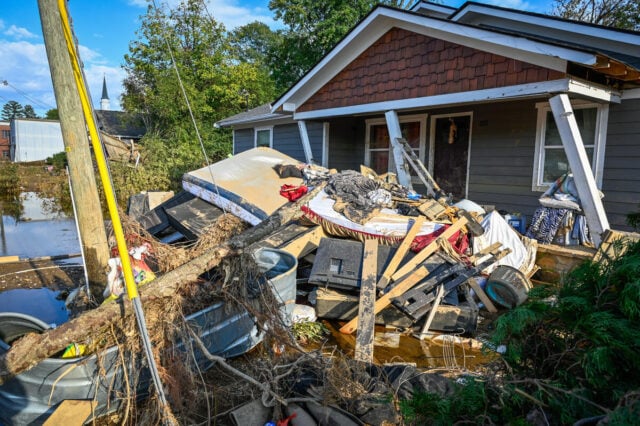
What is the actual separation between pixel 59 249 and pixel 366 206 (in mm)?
6787

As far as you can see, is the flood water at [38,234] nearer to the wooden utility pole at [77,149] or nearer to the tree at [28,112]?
the wooden utility pole at [77,149]

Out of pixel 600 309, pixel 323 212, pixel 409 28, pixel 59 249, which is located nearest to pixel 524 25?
pixel 409 28

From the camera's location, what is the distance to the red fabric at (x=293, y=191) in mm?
6870

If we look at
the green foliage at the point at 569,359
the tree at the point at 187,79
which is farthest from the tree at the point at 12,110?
the green foliage at the point at 569,359

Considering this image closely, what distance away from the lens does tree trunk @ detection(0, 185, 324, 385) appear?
2.36m

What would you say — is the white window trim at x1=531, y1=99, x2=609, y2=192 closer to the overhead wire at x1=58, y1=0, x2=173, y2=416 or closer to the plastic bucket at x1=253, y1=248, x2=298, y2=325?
the plastic bucket at x1=253, y1=248, x2=298, y2=325

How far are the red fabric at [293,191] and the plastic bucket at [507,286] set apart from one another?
3403mm

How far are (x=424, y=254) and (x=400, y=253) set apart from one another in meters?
0.30

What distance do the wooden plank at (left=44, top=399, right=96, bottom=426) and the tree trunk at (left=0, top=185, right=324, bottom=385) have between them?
416 millimetres

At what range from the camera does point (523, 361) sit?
1.65 m

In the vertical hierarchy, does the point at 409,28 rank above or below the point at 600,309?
above

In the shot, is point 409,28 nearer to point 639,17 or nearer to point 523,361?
point 523,361

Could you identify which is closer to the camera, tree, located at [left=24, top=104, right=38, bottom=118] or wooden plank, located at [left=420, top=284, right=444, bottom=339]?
wooden plank, located at [left=420, top=284, right=444, bottom=339]

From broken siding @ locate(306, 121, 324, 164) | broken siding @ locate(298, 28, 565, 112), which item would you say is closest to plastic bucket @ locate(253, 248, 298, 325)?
broken siding @ locate(298, 28, 565, 112)
